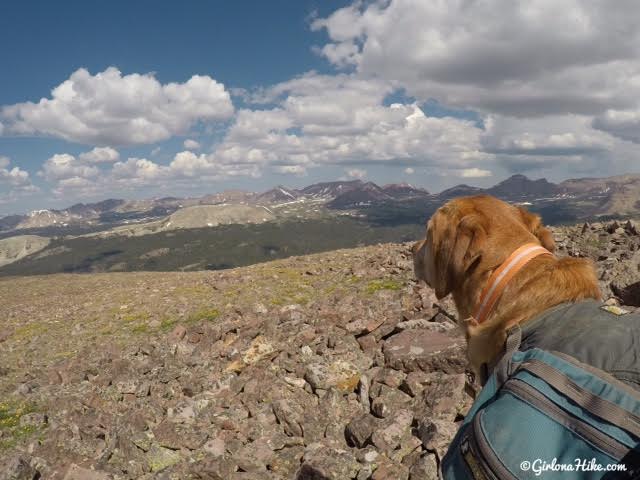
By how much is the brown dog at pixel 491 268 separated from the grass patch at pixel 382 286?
10.2 metres

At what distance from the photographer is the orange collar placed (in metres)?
3.60

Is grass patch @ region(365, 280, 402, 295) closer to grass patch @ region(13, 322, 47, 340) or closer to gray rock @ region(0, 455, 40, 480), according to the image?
gray rock @ region(0, 455, 40, 480)

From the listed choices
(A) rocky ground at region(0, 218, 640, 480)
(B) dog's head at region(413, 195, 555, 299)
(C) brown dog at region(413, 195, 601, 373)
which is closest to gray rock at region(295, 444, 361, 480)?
(A) rocky ground at region(0, 218, 640, 480)

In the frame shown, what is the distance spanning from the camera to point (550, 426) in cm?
243

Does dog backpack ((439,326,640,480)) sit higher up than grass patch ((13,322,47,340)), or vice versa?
dog backpack ((439,326,640,480))

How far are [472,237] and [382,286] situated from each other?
11.8 m

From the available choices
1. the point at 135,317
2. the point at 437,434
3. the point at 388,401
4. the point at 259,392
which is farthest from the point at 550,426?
the point at 135,317

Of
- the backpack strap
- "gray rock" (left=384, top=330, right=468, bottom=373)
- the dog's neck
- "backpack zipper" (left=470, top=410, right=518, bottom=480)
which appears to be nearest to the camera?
"backpack zipper" (left=470, top=410, right=518, bottom=480)

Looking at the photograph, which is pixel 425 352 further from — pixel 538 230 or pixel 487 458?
pixel 487 458

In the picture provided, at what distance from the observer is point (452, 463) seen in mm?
2764

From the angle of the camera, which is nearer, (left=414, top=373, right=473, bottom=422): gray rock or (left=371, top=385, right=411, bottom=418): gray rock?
(left=414, top=373, right=473, bottom=422): gray rock

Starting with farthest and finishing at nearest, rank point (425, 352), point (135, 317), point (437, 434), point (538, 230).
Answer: point (135, 317) → point (425, 352) → point (437, 434) → point (538, 230)

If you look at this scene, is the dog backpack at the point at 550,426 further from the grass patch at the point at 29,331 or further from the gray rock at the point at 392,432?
the grass patch at the point at 29,331

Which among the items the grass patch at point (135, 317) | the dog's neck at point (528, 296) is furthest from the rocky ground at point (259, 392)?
the dog's neck at point (528, 296)
